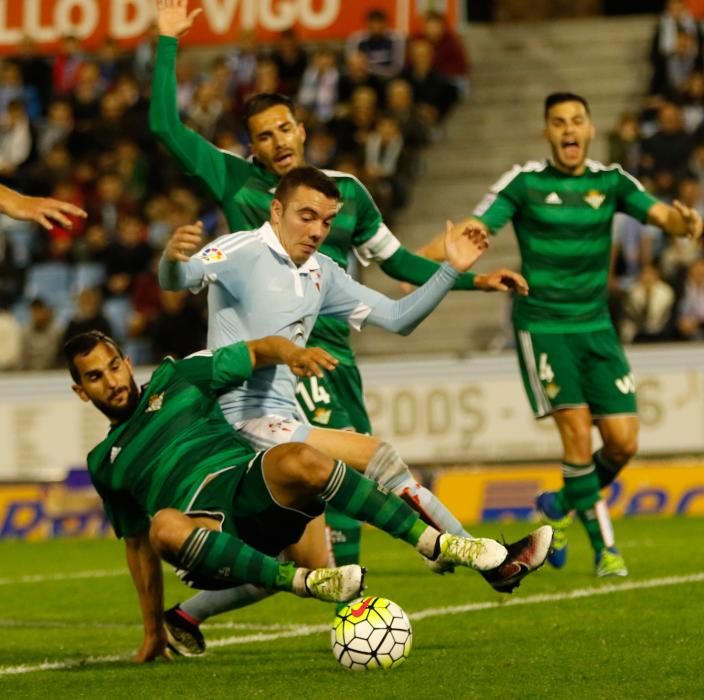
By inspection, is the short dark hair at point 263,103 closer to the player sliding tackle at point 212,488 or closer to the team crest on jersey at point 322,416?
the team crest on jersey at point 322,416

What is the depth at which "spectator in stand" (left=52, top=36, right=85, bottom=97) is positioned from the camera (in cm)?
2055

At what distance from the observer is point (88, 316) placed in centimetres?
1705

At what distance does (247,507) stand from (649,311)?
9172 mm

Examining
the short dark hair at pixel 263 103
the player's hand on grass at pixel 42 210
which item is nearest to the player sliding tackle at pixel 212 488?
the player's hand on grass at pixel 42 210

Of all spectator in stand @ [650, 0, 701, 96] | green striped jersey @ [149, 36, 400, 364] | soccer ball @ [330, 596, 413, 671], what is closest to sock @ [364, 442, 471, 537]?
soccer ball @ [330, 596, 413, 671]

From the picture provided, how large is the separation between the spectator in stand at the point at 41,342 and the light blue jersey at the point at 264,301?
33.2 feet

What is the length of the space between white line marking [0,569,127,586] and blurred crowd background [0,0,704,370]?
508cm

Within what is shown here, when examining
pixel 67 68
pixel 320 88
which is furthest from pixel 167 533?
pixel 67 68

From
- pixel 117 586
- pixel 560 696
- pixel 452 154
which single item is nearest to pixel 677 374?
pixel 452 154

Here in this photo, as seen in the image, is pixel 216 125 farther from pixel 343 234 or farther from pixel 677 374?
pixel 343 234

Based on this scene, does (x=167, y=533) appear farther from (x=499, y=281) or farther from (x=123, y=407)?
(x=499, y=281)

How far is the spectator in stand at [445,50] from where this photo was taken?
18703 millimetres

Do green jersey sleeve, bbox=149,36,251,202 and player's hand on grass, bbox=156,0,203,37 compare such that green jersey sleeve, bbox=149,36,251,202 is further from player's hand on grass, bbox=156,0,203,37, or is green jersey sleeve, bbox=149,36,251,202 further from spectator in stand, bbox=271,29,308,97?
spectator in stand, bbox=271,29,308,97

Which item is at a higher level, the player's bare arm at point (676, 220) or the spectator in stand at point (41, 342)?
the player's bare arm at point (676, 220)
